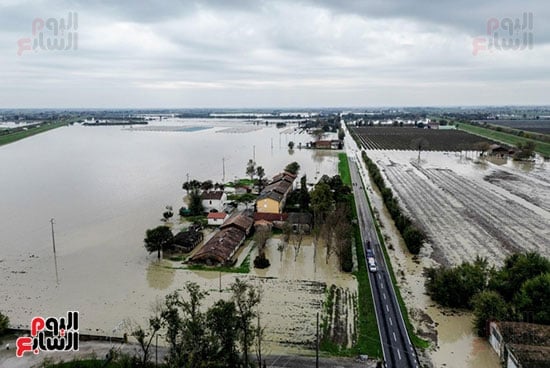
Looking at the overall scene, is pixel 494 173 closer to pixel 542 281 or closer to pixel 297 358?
pixel 542 281

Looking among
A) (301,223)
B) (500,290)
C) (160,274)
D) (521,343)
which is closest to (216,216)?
(301,223)

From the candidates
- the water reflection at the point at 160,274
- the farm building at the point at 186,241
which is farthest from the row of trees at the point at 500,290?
the farm building at the point at 186,241

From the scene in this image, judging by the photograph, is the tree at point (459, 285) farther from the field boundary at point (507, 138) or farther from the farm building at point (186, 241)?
the field boundary at point (507, 138)

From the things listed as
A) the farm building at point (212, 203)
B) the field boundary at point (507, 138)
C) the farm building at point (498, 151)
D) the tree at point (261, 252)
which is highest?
the field boundary at point (507, 138)

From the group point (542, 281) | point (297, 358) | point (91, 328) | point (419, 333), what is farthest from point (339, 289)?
point (91, 328)

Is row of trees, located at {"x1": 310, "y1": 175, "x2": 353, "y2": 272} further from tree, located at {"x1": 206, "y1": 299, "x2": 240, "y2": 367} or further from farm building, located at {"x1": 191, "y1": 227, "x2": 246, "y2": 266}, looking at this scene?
tree, located at {"x1": 206, "y1": 299, "x2": 240, "y2": 367}

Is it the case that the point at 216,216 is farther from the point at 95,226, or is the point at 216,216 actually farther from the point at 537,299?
the point at 537,299

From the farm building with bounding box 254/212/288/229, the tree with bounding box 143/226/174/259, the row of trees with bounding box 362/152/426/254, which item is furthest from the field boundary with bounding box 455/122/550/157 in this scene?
the tree with bounding box 143/226/174/259
